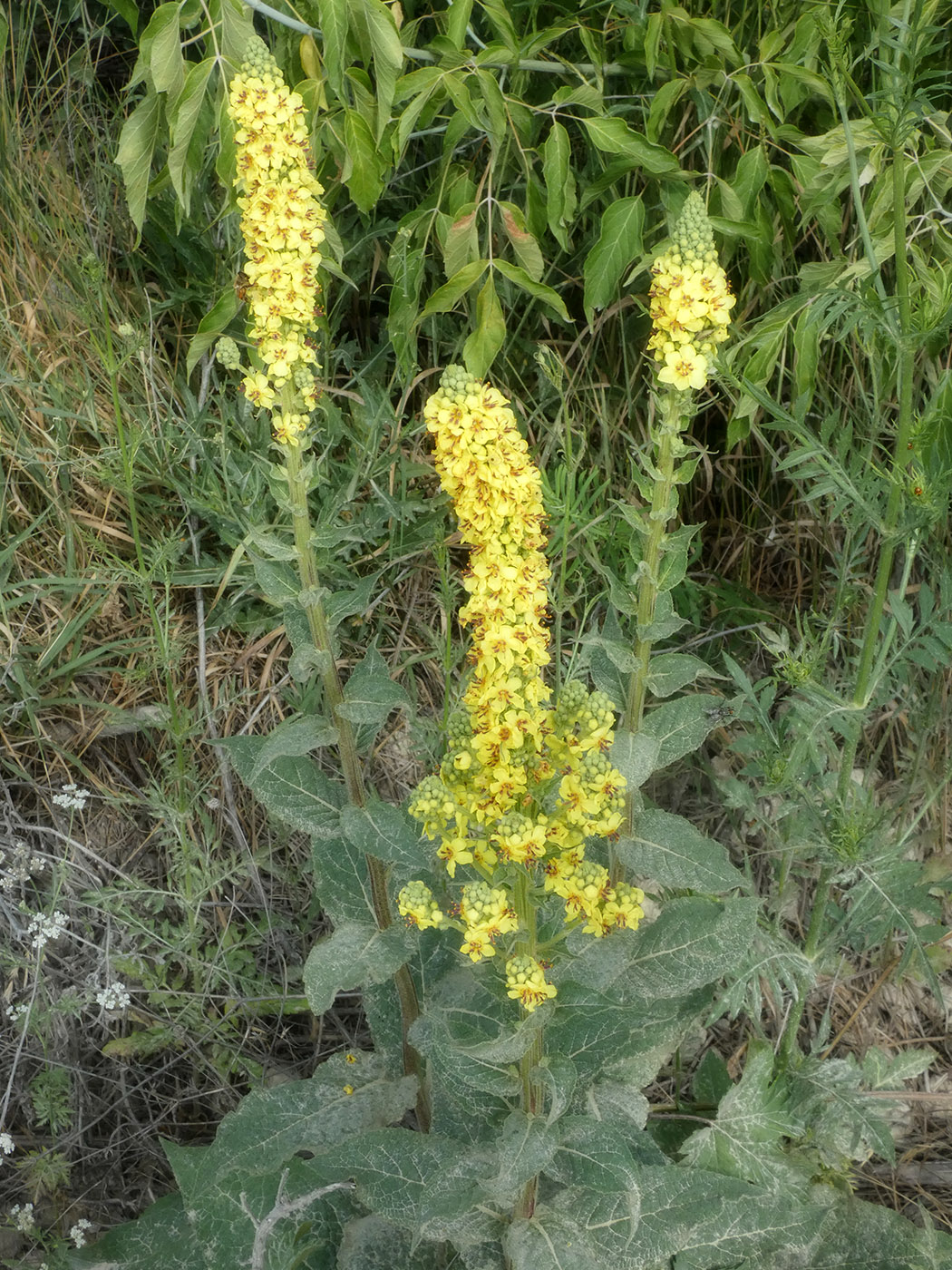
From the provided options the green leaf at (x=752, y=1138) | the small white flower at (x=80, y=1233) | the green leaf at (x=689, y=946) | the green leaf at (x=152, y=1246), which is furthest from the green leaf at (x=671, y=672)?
the small white flower at (x=80, y=1233)

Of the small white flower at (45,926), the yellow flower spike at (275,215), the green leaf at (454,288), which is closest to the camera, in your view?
the yellow flower spike at (275,215)

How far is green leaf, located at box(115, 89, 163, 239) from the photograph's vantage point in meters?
1.93

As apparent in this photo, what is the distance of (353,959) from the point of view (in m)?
1.64

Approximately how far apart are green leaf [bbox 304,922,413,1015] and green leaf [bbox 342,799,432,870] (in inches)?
5.1

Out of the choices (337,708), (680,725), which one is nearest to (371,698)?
(337,708)

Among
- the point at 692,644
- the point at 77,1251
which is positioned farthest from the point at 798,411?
the point at 77,1251

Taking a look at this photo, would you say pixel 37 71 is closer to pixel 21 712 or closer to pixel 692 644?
pixel 21 712

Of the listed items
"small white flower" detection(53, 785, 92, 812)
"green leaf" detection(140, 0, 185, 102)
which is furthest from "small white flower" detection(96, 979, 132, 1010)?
"green leaf" detection(140, 0, 185, 102)

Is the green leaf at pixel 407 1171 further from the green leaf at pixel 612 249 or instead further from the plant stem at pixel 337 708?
the green leaf at pixel 612 249

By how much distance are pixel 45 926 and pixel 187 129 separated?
1294 mm

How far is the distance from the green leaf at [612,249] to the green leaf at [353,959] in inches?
40.2

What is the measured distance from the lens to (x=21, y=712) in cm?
235

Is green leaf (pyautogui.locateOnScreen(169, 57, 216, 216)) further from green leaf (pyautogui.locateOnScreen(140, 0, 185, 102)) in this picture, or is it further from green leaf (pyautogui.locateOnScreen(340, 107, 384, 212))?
green leaf (pyautogui.locateOnScreen(340, 107, 384, 212))

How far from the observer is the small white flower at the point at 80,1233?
192 centimetres
